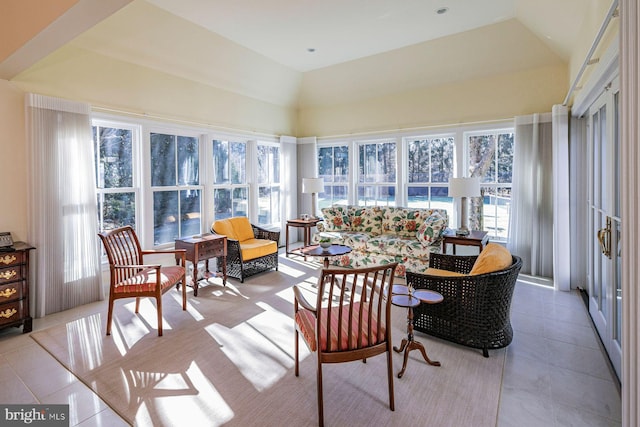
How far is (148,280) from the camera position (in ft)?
10.8

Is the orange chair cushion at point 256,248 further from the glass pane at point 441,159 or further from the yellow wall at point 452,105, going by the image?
the glass pane at point 441,159

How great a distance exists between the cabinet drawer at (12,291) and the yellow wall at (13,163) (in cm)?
63

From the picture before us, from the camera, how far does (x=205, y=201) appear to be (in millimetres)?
5457

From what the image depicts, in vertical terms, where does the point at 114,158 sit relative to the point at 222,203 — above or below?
above

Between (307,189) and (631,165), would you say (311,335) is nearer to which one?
(631,165)

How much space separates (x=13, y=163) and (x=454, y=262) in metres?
4.64

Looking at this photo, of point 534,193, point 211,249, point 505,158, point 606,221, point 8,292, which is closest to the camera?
point 606,221

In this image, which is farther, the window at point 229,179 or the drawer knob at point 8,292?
the window at point 229,179

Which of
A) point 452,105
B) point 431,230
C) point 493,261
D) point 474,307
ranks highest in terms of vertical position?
point 452,105

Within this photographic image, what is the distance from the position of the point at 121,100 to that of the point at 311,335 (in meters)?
3.88

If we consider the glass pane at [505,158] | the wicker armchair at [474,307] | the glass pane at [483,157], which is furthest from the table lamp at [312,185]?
the wicker armchair at [474,307]

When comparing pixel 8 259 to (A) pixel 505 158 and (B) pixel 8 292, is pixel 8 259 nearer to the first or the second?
(B) pixel 8 292

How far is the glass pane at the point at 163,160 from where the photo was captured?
15.7 ft

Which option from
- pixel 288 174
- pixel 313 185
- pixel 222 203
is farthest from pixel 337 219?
pixel 222 203
